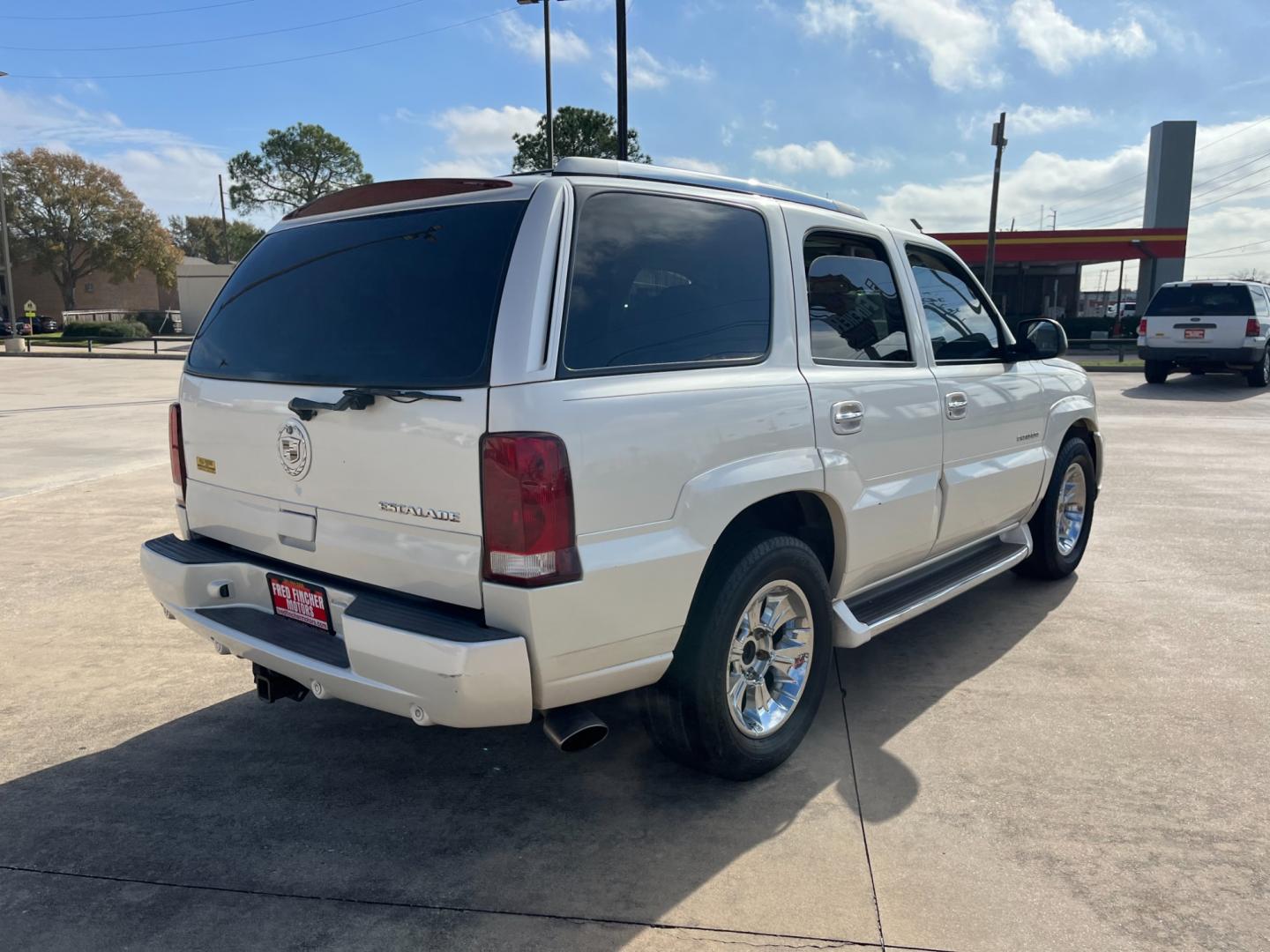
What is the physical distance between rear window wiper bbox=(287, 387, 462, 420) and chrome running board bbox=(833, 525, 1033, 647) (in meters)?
1.80

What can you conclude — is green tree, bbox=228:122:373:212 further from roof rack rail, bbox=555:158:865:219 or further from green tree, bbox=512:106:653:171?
roof rack rail, bbox=555:158:865:219

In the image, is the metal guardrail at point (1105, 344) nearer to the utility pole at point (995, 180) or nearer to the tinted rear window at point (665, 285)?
the utility pole at point (995, 180)

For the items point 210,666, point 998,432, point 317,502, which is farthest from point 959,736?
point 210,666

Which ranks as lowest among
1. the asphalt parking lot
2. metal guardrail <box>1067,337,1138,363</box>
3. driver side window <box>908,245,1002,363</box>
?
the asphalt parking lot

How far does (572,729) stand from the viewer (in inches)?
110

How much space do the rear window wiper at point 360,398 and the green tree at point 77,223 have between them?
6473 centimetres

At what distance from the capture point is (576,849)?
3.02 metres

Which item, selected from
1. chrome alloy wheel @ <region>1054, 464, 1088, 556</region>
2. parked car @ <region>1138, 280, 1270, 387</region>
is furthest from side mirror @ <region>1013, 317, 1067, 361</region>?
parked car @ <region>1138, 280, 1270, 387</region>

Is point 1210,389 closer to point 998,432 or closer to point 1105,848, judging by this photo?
point 998,432

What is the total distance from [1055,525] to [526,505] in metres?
4.05

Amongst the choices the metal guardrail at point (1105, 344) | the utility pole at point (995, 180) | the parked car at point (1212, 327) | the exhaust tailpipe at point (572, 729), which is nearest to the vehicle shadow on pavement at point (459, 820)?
the exhaust tailpipe at point (572, 729)

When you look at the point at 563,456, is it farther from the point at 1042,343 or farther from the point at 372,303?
the point at 1042,343

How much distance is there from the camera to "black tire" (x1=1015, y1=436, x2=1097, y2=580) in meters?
5.41

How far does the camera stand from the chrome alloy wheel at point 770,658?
10.8 feet
